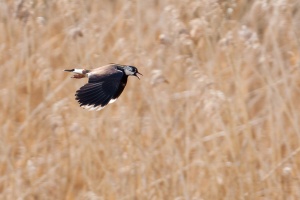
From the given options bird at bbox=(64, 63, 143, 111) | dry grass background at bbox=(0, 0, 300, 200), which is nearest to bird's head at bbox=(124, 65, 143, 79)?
bird at bbox=(64, 63, 143, 111)

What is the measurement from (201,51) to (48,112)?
595 mm

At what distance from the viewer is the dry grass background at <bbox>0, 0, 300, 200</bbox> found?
1.93 m

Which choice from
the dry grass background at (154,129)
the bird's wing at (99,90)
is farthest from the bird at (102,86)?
the dry grass background at (154,129)

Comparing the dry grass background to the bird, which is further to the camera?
the dry grass background

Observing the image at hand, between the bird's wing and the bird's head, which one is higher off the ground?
the bird's head

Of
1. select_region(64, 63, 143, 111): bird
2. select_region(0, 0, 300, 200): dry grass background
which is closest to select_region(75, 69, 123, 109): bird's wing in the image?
select_region(64, 63, 143, 111): bird

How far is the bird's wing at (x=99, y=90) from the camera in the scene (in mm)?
997

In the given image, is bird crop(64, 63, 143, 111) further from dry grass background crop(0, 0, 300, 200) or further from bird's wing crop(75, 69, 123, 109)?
dry grass background crop(0, 0, 300, 200)

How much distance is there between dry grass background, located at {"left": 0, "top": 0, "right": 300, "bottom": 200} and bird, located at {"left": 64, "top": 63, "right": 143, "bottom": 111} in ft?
2.09

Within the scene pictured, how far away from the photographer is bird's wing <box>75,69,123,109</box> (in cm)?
100

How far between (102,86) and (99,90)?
12mm

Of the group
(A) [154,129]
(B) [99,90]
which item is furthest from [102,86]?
(A) [154,129]

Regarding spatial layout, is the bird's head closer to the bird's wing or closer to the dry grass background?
the bird's wing

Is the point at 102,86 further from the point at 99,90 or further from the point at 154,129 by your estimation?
the point at 154,129
